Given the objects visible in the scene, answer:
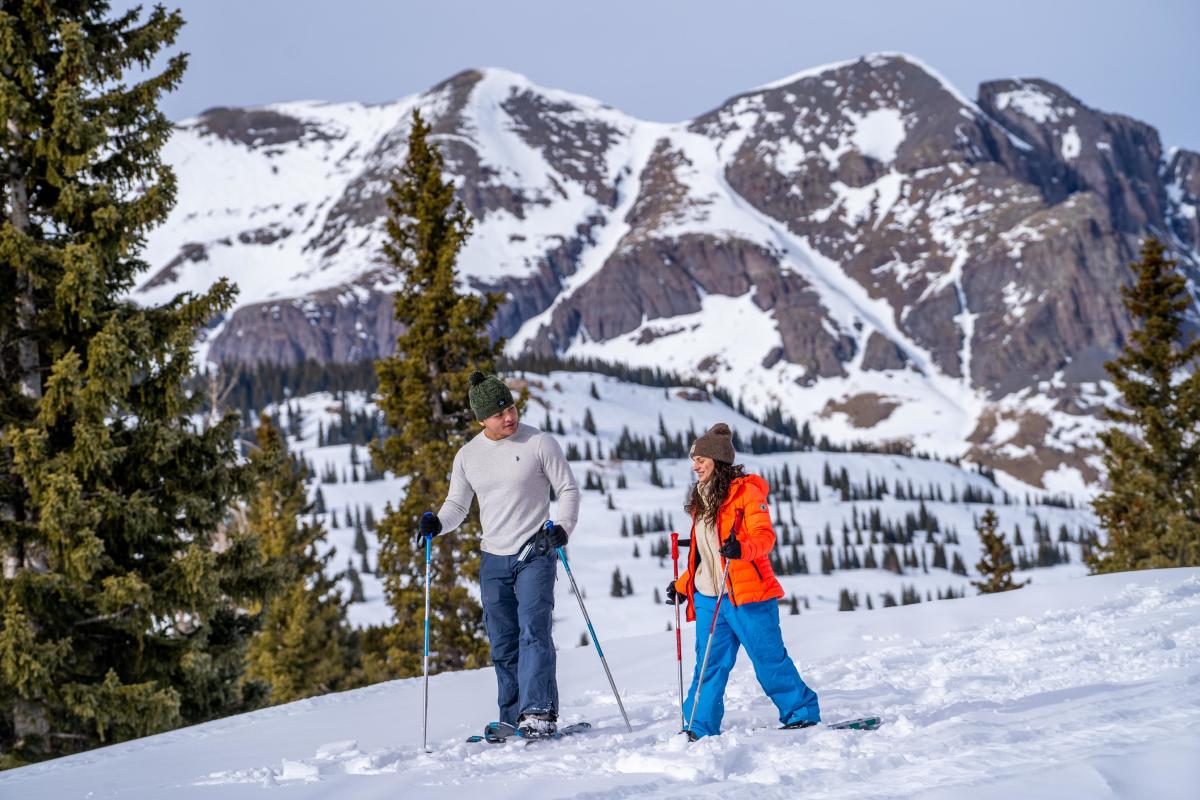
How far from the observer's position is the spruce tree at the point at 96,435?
9422 millimetres

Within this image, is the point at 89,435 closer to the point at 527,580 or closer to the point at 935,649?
the point at 527,580

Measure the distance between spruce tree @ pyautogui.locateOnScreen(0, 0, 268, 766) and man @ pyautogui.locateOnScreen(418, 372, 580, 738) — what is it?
440 centimetres

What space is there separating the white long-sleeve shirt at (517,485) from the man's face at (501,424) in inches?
2.0

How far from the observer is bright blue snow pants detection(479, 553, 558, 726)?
6793 mm

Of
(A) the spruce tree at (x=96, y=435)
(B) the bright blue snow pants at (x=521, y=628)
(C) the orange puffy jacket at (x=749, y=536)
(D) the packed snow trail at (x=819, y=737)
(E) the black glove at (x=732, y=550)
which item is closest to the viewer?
(D) the packed snow trail at (x=819, y=737)

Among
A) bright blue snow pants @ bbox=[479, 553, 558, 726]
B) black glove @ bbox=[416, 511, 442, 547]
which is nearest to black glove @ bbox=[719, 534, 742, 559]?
bright blue snow pants @ bbox=[479, 553, 558, 726]

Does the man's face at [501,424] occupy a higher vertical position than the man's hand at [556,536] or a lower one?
higher

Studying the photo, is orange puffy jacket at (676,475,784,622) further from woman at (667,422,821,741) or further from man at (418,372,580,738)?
man at (418,372,580,738)

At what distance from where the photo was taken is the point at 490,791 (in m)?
5.20

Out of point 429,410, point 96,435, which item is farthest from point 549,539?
point 429,410

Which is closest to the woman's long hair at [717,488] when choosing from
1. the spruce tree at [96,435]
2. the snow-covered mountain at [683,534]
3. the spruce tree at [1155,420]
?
the spruce tree at [96,435]

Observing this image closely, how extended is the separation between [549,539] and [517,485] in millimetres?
521

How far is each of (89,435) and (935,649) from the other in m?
8.80

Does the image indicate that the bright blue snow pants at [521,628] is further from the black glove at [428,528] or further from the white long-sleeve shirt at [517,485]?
the black glove at [428,528]
